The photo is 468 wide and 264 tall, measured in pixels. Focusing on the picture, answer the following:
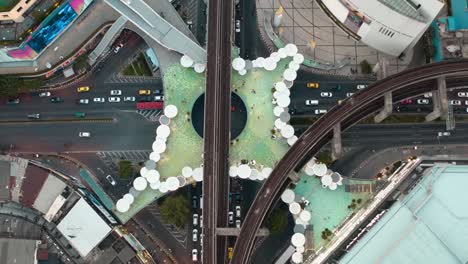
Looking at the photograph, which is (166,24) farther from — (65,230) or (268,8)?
(65,230)

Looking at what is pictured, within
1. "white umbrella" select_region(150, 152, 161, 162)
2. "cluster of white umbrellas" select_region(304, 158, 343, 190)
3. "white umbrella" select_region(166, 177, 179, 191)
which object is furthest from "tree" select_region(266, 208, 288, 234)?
"white umbrella" select_region(150, 152, 161, 162)

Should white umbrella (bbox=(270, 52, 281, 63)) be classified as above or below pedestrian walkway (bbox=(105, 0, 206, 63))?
below

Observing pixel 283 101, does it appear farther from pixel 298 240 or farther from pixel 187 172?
pixel 298 240

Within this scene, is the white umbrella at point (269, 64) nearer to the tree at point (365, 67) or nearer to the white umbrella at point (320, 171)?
the tree at point (365, 67)

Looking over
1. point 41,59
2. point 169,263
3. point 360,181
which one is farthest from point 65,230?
point 360,181

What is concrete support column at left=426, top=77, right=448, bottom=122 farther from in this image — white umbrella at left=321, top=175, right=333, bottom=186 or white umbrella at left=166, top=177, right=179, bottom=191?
white umbrella at left=166, top=177, right=179, bottom=191

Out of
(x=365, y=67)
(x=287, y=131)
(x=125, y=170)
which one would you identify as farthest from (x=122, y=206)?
(x=365, y=67)

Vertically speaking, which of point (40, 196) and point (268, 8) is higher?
point (268, 8)
